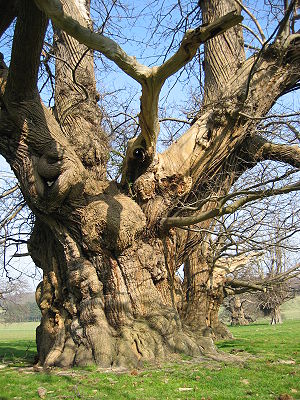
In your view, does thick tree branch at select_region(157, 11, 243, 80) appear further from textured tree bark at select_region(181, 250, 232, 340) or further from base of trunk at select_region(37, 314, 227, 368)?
textured tree bark at select_region(181, 250, 232, 340)

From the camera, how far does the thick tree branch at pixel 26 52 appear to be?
5.13 m

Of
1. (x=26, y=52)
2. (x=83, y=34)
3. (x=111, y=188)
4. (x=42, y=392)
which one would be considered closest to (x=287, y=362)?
(x=42, y=392)

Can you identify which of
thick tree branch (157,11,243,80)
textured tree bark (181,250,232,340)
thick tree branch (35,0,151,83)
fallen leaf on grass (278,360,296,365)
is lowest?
fallen leaf on grass (278,360,296,365)

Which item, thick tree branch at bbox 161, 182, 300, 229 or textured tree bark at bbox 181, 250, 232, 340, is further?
textured tree bark at bbox 181, 250, 232, 340

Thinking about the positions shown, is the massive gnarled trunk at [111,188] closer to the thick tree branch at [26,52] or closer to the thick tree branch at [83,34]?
the thick tree branch at [26,52]

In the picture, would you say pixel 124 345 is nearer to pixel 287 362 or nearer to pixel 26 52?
pixel 287 362

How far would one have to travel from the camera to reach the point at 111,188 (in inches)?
295

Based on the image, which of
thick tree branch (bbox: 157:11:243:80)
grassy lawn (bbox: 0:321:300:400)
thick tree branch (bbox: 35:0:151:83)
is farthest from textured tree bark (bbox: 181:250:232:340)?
thick tree branch (bbox: 35:0:151:83)

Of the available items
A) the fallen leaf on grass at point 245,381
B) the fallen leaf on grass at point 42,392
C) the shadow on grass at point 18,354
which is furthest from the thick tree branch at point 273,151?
the shadow on grass at point 18,354

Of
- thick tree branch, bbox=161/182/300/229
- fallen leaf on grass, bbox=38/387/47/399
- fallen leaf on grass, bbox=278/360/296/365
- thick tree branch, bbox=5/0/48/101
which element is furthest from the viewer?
fallen leaf on grass, bbox=278/360/296/365

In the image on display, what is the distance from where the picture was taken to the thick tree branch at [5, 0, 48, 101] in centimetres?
513

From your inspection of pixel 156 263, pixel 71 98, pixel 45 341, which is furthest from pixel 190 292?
pixel 71 98

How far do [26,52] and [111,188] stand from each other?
2912mm

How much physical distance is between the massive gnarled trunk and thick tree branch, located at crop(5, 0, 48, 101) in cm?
1
